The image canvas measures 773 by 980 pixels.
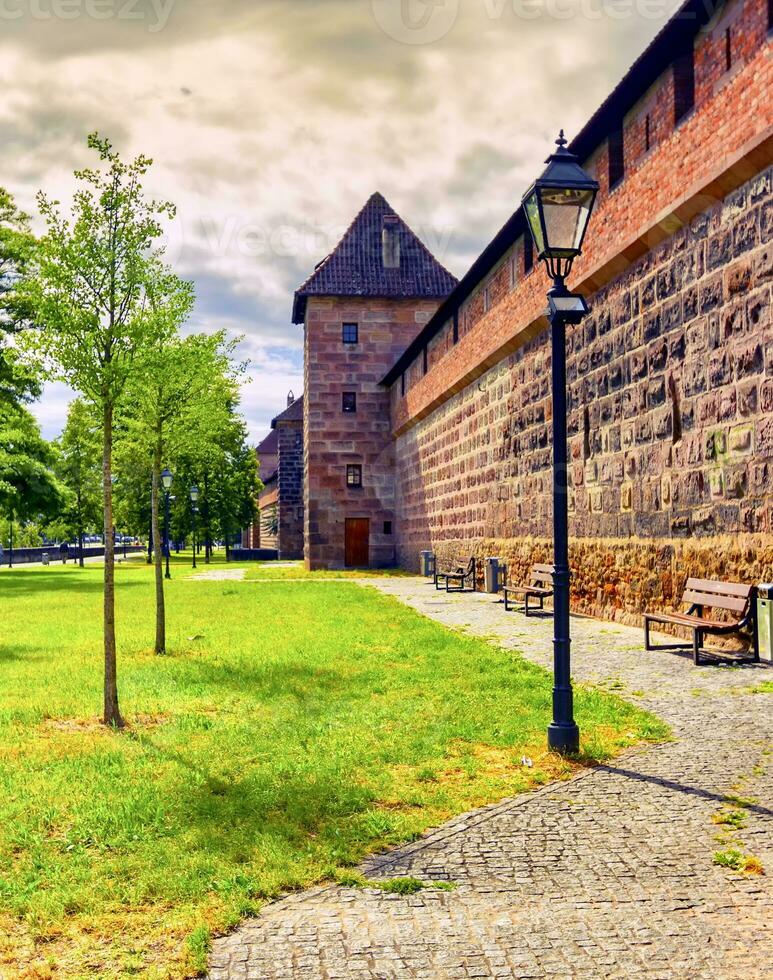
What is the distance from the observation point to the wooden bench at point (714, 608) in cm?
864

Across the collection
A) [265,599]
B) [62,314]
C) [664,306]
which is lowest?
[265,599]

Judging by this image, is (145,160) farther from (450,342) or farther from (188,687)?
(450,342)

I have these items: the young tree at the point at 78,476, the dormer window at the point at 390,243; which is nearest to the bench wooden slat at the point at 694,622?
the dormer window at the point at 390,243

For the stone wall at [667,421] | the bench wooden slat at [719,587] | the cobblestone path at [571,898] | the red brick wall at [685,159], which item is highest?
the red brick wall at [685,159]

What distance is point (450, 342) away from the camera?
2406cm

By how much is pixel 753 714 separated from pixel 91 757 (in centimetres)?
→ 474

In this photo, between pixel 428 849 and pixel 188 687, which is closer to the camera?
pixel 428 849

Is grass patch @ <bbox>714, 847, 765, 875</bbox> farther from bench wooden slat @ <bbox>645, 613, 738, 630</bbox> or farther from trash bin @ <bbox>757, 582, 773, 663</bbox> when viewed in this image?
bench wooden slat @ <bbox>645, 613, 738, 630</bbox>

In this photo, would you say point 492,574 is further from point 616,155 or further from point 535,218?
point 535,218

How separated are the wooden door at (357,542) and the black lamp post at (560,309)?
29009 mm

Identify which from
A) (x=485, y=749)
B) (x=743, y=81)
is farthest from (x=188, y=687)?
(x=743, y=81)

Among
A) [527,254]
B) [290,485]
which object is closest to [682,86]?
[527,254]

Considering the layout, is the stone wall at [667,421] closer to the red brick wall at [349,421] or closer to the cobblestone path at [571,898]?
the cobblestone path at [571,898]

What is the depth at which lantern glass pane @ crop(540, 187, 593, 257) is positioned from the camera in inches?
229
